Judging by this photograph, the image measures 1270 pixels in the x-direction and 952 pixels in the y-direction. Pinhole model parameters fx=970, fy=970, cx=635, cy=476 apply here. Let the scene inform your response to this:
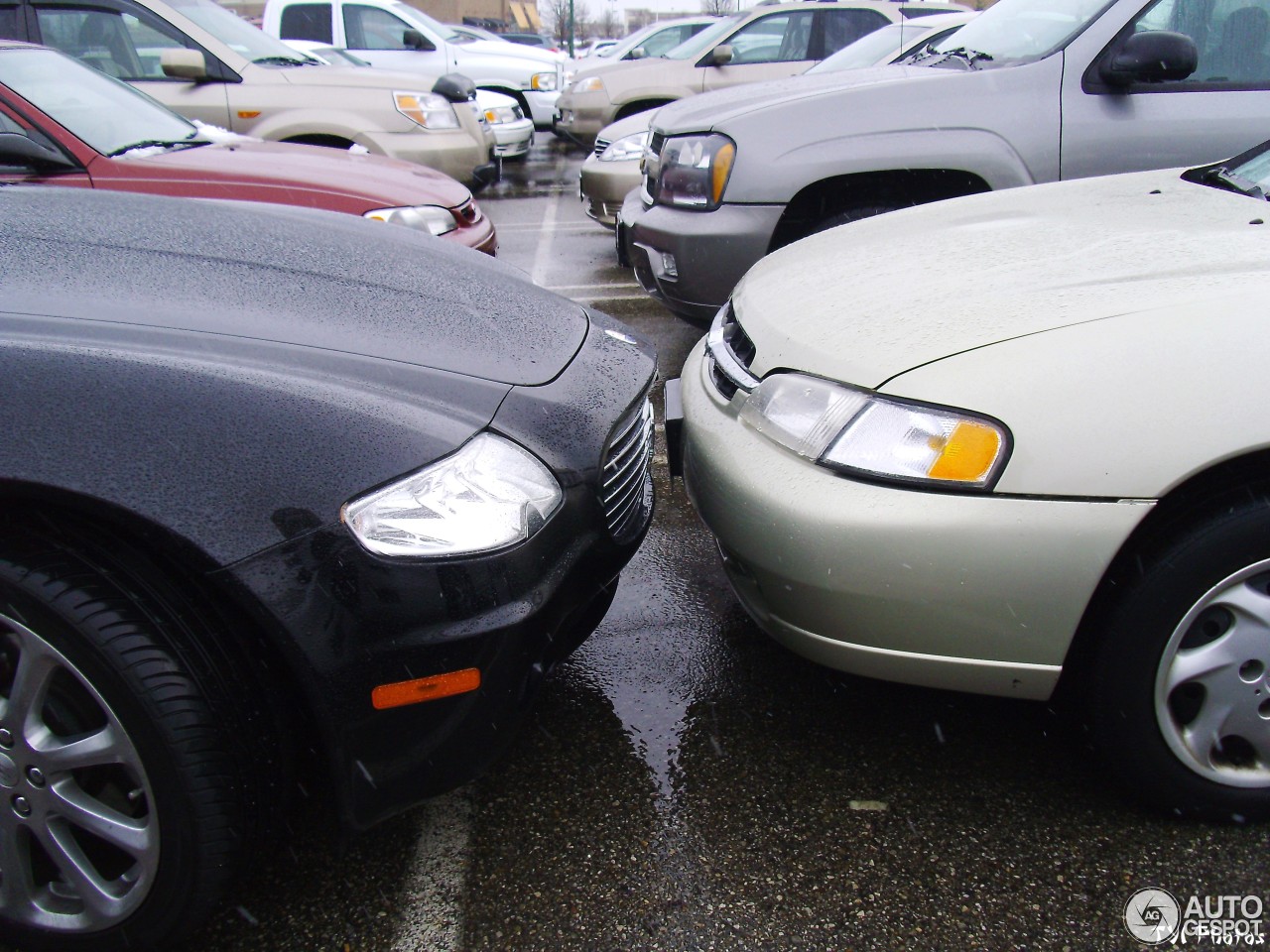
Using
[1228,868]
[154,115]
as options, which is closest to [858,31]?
[154,115]

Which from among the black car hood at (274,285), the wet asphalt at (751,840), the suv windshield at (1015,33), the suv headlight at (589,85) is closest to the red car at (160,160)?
the black car hood at (274,285)

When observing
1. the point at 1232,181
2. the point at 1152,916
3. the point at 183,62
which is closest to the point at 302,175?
the point at 183,62

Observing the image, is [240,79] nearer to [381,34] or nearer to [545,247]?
[545,247]

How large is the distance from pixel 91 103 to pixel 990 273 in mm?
3986

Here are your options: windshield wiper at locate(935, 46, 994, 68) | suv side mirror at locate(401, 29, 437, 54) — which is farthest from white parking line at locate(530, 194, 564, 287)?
suv side mirror at locate(401, 29, 437, 54)

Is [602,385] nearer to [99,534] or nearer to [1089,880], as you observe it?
[99,534]

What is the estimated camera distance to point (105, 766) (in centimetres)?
150

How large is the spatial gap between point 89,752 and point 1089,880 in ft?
5.51

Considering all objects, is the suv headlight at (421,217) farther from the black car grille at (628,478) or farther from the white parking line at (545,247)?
the black car grille at (628,478)

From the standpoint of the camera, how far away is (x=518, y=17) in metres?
64.0

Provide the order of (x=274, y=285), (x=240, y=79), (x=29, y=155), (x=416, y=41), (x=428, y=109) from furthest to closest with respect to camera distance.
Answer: (x=416, y=41)
(x=428, y=109)
(x=240, y=79)
(x=29, y=155)
(x=274, y=285)

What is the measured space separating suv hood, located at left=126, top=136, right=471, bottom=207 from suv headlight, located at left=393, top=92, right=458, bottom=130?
1.91 m

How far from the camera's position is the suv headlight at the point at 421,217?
416 cm

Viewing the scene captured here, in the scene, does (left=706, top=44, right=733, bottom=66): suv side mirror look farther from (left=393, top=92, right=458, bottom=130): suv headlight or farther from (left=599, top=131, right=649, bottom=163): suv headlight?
(left=393, top=92, right=458, bottom=130): suv headlight
